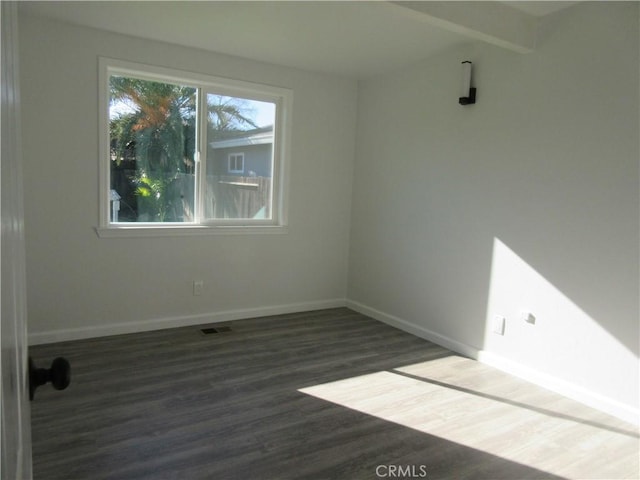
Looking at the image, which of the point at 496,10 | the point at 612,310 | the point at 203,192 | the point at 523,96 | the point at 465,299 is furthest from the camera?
the point at 203,192

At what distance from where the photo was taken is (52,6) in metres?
2.95

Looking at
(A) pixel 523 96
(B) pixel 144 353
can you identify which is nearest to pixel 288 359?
(B) pixel 144 353

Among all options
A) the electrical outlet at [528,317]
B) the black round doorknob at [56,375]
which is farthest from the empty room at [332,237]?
the black round doorknob at [56,375]

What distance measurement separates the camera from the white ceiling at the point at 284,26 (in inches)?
112

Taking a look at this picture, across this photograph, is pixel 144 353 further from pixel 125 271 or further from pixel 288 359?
pixel 288 359

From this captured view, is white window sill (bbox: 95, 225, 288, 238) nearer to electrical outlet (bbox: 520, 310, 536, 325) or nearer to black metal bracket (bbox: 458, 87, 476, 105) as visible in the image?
black metal bracket (bbox: 458, 87, 476, 105)

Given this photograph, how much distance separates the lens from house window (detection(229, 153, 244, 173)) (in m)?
4.19

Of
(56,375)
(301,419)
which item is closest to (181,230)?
(301,419)

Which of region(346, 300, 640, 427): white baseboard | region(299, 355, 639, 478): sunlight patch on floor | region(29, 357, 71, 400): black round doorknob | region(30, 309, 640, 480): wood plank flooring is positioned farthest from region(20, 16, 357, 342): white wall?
region(29, 357, 71, 400): black round doorknob

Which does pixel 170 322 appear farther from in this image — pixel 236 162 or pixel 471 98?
pixel 471 98

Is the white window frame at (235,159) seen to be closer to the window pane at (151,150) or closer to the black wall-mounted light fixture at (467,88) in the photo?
the window pane at (151,150)

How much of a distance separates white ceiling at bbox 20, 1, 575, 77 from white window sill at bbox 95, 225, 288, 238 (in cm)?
153

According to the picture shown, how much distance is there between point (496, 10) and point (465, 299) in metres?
2.07

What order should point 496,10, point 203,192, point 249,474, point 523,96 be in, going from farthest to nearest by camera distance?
1. point 203,192
2. point 523,96
3. point 496,10
4. point 249,474
